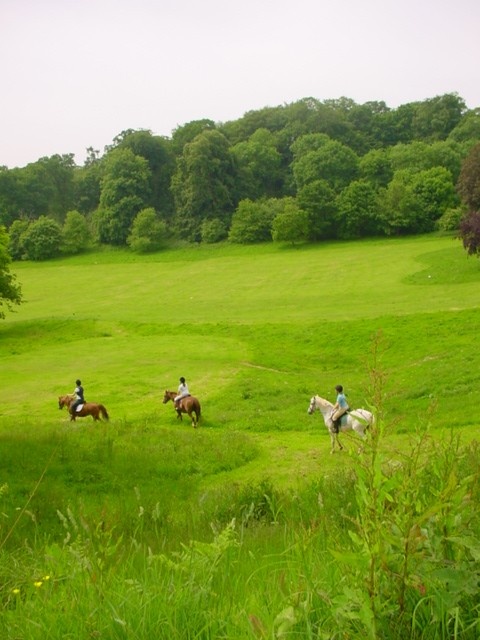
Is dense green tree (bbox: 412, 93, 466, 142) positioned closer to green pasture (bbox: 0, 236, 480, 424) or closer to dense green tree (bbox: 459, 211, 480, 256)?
green pasture (bbox: 0, 236, 480, 424)

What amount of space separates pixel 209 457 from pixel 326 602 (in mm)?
14357

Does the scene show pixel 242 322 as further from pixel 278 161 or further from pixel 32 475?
pixel 278 161

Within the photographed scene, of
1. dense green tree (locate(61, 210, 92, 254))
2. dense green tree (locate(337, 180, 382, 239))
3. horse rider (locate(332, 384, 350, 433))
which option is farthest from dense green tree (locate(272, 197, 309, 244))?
horse rider (locate(332, 384, 350, 433))

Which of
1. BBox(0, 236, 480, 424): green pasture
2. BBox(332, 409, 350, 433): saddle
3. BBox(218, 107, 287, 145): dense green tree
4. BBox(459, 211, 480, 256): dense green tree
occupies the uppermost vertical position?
BBox(218, 107, 287, 145): dense green tree

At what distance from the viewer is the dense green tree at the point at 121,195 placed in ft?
320

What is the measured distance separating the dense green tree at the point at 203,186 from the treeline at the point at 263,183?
213 mm

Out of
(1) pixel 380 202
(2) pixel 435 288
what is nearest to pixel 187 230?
(1) pixel 380 202

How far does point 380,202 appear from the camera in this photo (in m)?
84.1

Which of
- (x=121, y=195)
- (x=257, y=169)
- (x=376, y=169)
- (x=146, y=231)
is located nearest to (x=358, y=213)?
(x=376, y=169)

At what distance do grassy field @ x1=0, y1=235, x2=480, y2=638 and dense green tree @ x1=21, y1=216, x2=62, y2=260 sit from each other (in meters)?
18.5

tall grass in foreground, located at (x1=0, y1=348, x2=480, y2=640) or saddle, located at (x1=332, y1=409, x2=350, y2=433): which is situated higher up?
tall grass in foreground, located at (x1=0, y1=348, x2=480, y2=640)

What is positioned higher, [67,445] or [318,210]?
[318,210]

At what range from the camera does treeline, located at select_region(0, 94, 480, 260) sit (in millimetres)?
85062

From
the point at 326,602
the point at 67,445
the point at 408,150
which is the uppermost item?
the point at 408,150
